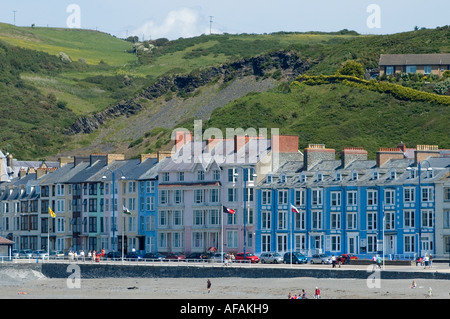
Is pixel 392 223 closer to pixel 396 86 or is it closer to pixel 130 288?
pixel 130 288

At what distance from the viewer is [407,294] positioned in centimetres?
8319

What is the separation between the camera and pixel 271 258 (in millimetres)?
108562

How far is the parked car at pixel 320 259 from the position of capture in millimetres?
104625

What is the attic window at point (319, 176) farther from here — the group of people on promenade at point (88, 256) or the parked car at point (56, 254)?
the parked car at point (56, 254)

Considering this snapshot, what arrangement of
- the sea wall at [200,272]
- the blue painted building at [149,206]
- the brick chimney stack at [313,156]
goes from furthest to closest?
the blue painted building at [149,206], the brick chimney stack at [313,156], the sea wall at [200,272]

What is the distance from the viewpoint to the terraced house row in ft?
348

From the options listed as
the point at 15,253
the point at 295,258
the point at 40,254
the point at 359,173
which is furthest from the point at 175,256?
the point at 15,253

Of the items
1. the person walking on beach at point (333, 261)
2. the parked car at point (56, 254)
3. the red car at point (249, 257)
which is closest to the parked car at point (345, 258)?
the person walking on beach at point (333, 261)

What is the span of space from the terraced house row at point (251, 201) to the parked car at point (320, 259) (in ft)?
13.9

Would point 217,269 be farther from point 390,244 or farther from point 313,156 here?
point 313,156

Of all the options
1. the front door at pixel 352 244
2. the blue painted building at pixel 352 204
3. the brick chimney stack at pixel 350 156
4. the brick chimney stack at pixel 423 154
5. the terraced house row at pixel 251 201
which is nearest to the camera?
the blue painted building at pixel 352 204

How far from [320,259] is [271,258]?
16.8 ft

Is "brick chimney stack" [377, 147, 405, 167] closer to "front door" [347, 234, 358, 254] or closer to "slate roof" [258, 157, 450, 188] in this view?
"slate roof" [258, 157, 450, 188]

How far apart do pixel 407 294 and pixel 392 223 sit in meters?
23.9
